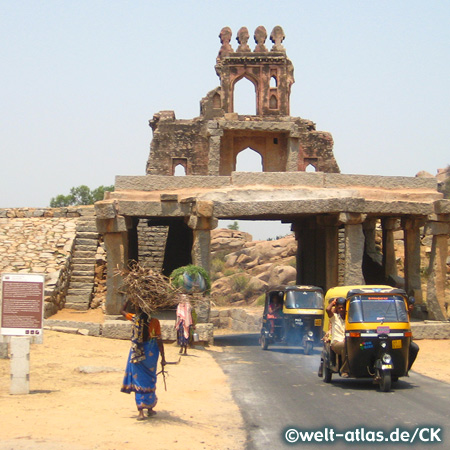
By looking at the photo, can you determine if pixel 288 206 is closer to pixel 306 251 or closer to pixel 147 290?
pixel 306 251

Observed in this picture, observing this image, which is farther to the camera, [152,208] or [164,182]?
[164,182]

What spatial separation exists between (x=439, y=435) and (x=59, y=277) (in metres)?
18.3

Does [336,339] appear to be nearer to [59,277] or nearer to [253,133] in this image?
[59,277]

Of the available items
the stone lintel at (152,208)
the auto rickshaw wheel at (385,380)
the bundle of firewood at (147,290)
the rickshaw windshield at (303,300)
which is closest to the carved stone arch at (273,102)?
the stone lintel at (152,208)

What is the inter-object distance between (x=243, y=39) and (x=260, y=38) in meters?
0.81

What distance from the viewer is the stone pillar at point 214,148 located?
30172 millimetres

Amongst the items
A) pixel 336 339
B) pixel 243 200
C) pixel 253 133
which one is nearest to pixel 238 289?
pixel 253 133

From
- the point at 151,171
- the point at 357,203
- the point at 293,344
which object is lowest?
the point at 293,344

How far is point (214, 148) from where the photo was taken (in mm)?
30438

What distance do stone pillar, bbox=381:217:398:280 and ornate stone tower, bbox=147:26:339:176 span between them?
471 centimetres

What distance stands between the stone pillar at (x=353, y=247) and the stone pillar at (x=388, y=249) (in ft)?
23.9

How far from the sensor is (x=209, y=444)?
26.1 feet

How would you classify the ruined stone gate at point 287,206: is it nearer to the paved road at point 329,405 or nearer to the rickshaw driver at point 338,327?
the paved road at point 329,405

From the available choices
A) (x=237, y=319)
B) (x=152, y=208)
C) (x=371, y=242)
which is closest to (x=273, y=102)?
(x=371, y=242)
